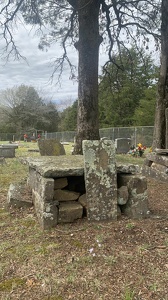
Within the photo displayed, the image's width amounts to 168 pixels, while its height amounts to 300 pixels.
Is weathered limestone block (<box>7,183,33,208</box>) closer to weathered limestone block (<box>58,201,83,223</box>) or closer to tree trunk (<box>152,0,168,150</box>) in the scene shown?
weathered limestone block (<box>58,201,83,223</box>)

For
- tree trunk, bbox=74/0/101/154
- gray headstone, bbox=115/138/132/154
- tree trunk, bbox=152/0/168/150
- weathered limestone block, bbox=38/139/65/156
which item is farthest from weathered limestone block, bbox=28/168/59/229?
gray headstone, bbox=115/138/132/154

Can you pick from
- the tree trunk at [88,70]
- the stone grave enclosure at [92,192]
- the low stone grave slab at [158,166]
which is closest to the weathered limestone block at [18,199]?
the stone grave enclosure at [92,192]

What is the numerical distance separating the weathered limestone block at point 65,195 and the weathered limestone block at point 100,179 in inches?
11.5

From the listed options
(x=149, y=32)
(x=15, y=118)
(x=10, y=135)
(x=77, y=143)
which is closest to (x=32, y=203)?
(x=77, y=143)

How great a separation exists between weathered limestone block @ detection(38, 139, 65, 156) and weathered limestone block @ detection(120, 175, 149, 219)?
3.50 m

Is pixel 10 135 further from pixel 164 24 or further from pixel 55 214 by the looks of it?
pixel 55 214

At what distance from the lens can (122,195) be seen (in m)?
3.34

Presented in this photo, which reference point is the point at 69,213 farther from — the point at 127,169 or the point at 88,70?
the point at 88,70

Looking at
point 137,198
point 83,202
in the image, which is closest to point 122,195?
point 137,198

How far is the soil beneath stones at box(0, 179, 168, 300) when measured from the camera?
2.08 meters

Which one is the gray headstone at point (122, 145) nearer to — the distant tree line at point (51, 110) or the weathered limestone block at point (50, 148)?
the weathered limestone block at point (50, 148)

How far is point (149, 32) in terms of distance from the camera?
10133 millimetres

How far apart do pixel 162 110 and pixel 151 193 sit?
434 cm

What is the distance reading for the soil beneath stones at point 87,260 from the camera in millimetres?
2082
